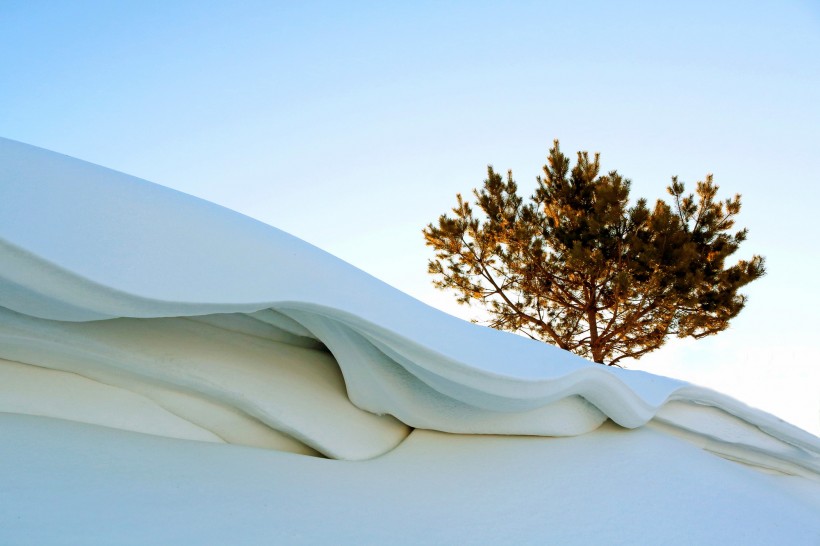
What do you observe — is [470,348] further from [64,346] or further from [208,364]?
[64,346]

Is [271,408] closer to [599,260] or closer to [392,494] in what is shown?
[392,494]

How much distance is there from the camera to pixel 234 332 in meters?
1.04

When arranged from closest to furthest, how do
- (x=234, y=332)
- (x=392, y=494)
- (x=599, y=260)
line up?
(x=392, y=494) → (x=234, y=332) → (x=599, y=260)

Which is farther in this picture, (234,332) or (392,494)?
(234,332)

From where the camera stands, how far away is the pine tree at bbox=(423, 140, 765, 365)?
5.94 m

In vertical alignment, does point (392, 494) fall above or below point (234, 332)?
below

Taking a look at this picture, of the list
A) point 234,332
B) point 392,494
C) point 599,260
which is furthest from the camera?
point 599,260

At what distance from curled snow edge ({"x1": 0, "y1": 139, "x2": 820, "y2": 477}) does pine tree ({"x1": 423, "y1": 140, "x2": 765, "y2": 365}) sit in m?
5.02

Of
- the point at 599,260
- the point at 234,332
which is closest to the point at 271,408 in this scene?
the point at 234,332

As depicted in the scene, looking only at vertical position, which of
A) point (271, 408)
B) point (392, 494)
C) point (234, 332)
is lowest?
point (392, 494)

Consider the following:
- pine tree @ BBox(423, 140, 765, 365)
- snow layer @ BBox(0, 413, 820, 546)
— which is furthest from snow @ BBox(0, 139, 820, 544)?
pine tree @ BBox(423, 140, 765, 365)

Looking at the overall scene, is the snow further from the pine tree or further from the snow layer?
the pine tree

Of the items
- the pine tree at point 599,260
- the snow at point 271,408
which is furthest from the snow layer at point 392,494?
the pine tree at point 599,260

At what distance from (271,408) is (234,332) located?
16 centimetres
